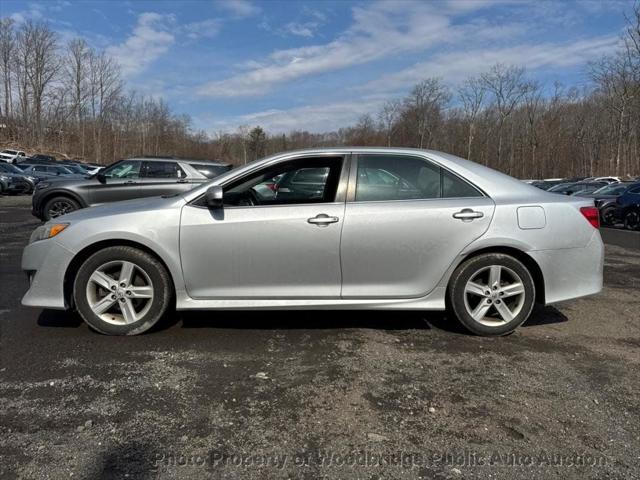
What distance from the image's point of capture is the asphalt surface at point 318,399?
7.95 feet

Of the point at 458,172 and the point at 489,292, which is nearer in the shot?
the point at 489,292

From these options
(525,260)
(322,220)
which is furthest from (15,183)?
(525,260)

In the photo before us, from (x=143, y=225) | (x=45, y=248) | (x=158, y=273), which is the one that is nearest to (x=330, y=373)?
(x=158, y=273)

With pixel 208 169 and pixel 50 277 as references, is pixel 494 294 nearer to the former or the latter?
pixel 50 277

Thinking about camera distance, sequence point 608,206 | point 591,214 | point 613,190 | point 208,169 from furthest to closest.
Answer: point 613,190
point 608,206
point 208,169
point 591,214

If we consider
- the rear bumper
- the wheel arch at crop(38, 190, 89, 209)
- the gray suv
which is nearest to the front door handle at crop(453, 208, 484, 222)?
the rear bumper

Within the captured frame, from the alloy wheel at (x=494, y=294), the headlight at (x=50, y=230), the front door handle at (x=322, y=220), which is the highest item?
the front door handle at (x=322, y=220)

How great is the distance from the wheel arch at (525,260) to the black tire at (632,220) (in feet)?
45.9

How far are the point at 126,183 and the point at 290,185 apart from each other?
7.08m

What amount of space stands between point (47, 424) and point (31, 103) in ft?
279

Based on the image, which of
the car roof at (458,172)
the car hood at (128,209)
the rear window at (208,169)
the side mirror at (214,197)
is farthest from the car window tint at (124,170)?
the side mirror at (214,197)

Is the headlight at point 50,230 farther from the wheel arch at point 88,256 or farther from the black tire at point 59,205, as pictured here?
the black tire at point 59,205

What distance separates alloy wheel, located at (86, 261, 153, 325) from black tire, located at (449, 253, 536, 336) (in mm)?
2598

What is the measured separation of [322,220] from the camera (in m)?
3.98
